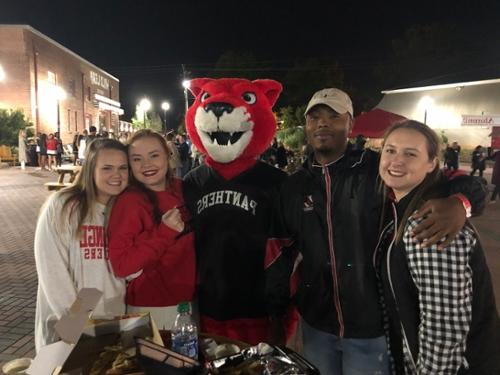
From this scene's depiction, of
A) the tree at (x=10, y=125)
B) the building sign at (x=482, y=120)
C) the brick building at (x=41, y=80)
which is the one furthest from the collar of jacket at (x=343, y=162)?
the tree at (x=10, y=125)

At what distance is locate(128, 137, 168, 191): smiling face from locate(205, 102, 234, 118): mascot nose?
19.8 inches

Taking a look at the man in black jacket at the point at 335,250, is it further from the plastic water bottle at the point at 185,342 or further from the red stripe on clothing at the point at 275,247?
the plastic water bottle at the point at 185,342

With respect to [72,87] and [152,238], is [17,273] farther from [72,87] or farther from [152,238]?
[72,87]

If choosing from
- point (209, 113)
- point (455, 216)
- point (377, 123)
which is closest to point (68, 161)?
point (377, 123)

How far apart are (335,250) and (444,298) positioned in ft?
2.37

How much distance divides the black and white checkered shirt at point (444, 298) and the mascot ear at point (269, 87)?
2.07 metres

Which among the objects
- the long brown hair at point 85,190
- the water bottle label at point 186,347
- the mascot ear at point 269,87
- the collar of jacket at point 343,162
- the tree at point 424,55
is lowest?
the water bottle label at point 186,347

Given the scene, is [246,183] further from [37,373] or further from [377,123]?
[377,123]

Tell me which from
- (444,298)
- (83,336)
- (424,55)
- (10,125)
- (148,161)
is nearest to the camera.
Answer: (444,298)

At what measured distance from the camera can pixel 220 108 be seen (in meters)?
3.19

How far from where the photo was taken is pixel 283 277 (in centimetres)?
263

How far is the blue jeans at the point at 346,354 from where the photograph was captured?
2346 mm

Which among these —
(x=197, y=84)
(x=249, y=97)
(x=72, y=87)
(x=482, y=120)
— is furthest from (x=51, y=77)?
(x=249, y=97)

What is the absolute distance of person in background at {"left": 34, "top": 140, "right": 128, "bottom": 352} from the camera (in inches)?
102
